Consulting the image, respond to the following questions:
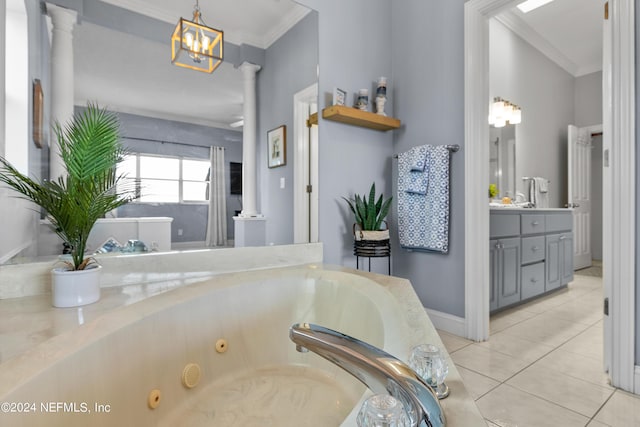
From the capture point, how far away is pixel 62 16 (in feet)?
4.27

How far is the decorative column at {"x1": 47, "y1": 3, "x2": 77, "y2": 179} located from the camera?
4.09 ft

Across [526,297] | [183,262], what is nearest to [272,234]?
[183,262]

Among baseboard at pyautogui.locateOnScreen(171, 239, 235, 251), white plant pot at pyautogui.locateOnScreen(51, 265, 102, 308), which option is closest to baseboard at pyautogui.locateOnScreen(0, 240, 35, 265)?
white plant pot at pyautogui.locateOnScreen(51, 265, 102, 308)

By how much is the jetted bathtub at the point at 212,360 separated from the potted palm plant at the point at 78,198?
20 centimetres

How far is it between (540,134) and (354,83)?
10.1ft

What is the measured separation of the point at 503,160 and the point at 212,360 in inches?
137

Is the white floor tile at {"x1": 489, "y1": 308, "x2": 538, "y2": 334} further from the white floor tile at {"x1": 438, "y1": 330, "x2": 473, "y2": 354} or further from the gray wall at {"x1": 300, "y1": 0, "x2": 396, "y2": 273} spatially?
the gray wall at {"x1": 300, "y1": 0, "x2": 396, "y2": 273}

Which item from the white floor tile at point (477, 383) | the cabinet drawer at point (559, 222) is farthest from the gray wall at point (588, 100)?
the white floor tile at point (477, 383)

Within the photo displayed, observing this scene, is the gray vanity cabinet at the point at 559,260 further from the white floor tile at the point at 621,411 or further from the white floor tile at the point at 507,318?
the white floor tile at the point at 621,411

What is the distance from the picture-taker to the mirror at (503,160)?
11.3 feet

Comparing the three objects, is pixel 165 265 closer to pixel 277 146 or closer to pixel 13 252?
pixel 13 252

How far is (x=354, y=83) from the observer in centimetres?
228

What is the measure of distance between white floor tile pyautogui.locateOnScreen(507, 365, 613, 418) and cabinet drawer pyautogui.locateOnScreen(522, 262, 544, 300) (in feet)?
3.72

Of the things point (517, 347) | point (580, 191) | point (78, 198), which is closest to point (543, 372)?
point (517, 347)
